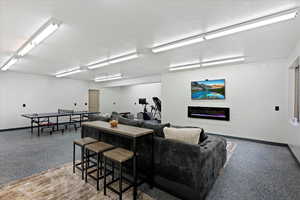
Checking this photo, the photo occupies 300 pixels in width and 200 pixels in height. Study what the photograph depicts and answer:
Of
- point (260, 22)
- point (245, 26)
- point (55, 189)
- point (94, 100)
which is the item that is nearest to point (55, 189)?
point (55, 189)

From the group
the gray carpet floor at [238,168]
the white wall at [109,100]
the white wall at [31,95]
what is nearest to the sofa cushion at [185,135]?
the gray carpet floor at [238,168]

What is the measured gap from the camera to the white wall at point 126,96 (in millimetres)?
9470

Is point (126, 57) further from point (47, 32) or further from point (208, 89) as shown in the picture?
point (208, 89)

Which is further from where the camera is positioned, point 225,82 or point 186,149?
point 225,82

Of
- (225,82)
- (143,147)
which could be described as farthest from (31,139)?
(225,82)

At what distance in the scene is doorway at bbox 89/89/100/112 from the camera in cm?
902

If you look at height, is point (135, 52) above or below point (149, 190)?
above

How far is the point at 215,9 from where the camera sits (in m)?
1.89

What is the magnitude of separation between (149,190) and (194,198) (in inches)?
26.3

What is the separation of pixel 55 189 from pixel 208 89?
17.2ft

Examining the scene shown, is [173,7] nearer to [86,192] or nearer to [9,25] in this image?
[9,25]

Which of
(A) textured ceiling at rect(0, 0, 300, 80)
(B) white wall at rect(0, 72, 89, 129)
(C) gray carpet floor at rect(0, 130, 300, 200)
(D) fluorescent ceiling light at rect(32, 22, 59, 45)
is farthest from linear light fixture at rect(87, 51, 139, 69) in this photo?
(B) white wall at rect(0, 72, 89, 129)

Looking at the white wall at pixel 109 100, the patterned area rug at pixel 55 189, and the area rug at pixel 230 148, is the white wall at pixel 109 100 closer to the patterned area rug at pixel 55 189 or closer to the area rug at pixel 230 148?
the patterned area rug at pixel 55 189

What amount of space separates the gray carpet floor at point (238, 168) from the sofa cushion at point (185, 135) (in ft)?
2.69
